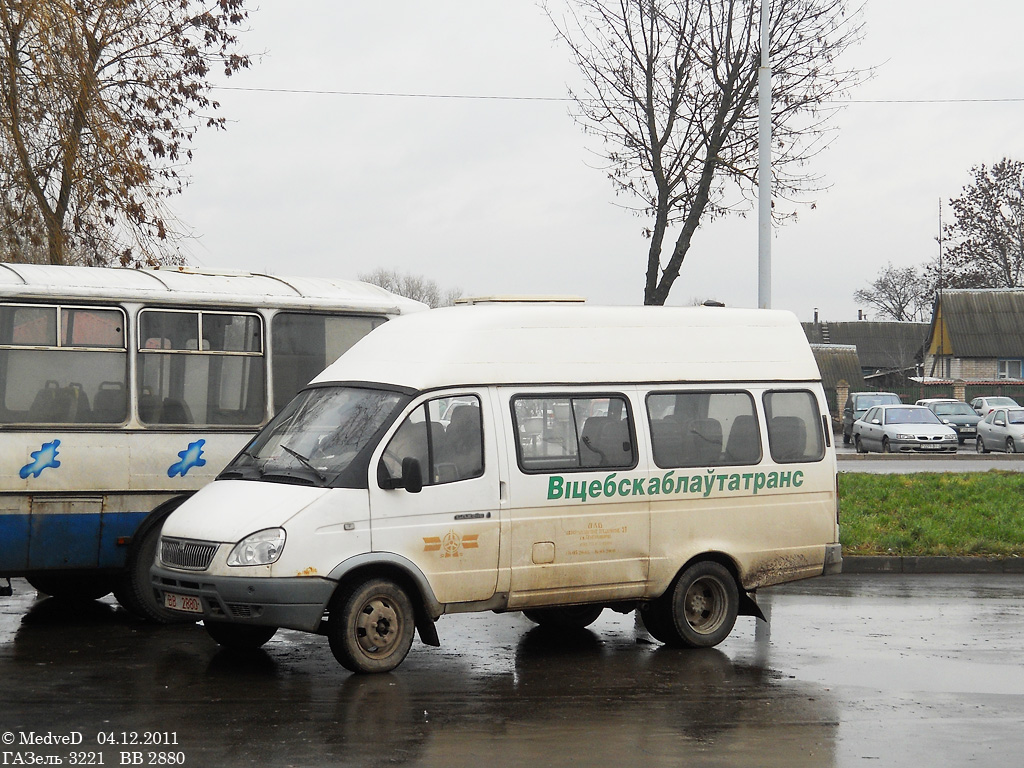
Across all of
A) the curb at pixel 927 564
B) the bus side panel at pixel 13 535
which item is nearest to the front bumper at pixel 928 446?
the curb at pixel 927 564

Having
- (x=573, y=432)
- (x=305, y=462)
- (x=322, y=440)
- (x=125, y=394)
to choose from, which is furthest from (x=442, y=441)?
(x=125, y=394)

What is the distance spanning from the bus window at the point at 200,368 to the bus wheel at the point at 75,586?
183cm

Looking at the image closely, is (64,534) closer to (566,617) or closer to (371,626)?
(371,626)

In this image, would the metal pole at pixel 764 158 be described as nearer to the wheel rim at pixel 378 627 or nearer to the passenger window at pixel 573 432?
the passenger window at pixel 573 432

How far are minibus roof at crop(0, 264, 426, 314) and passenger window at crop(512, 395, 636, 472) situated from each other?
2886 millimetres

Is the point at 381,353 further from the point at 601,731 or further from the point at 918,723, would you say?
the point at 918,723

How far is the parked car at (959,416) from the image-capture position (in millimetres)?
42969

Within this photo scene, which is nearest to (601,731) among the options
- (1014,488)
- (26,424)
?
(26,424)

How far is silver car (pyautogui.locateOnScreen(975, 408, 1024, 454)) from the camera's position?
3669cm

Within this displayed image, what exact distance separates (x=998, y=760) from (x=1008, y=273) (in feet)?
251

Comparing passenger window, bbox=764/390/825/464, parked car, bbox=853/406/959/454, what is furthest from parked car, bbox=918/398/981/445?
passenger window, bbox=764/390/825/464

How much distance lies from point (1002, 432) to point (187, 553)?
33466 mm

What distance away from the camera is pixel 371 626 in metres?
8.18

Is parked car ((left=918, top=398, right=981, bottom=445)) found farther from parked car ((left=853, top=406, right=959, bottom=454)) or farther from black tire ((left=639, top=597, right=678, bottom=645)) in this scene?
black tire ((left=639, top=597, right=678, bottom=645))
